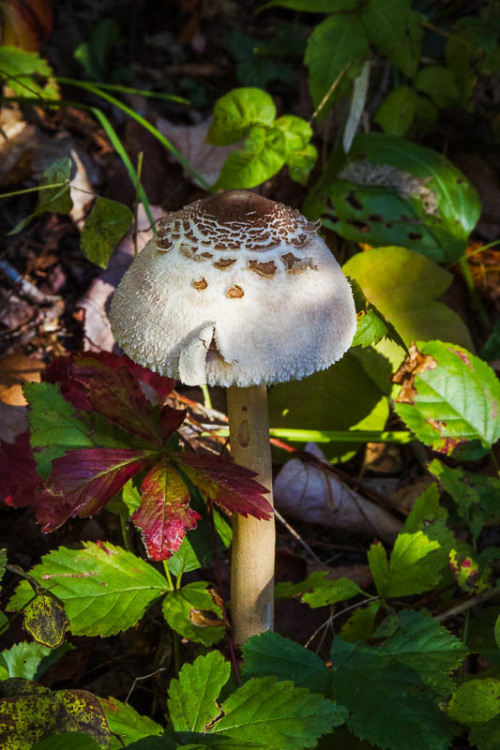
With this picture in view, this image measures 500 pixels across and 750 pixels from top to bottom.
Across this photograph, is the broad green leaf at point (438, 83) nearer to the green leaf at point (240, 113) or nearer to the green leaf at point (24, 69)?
the green leaf at point (240, 113)

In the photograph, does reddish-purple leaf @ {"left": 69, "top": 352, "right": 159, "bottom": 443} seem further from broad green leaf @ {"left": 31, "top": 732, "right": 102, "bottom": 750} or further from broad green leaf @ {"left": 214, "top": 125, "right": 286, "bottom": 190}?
broad green leaf @ {"left": 214, "top": 125, "right": 286, "bottom": 190}

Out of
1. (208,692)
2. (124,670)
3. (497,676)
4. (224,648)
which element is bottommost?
(124,670)

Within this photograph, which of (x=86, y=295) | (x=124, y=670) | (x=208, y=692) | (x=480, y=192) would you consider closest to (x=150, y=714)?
(x=124, y=670)

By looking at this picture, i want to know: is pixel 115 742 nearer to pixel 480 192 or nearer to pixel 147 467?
pixel 147 467

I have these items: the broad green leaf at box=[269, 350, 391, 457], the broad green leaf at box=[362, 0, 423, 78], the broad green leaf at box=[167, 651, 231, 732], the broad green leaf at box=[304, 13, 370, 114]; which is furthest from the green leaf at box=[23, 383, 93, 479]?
the broad green leaf at box=[362, 0, 423, 78]

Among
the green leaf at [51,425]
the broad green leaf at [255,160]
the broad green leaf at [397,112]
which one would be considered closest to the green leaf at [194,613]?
the green leaf at [51,425]

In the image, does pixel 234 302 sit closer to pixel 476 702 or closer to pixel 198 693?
pixel 198 693
